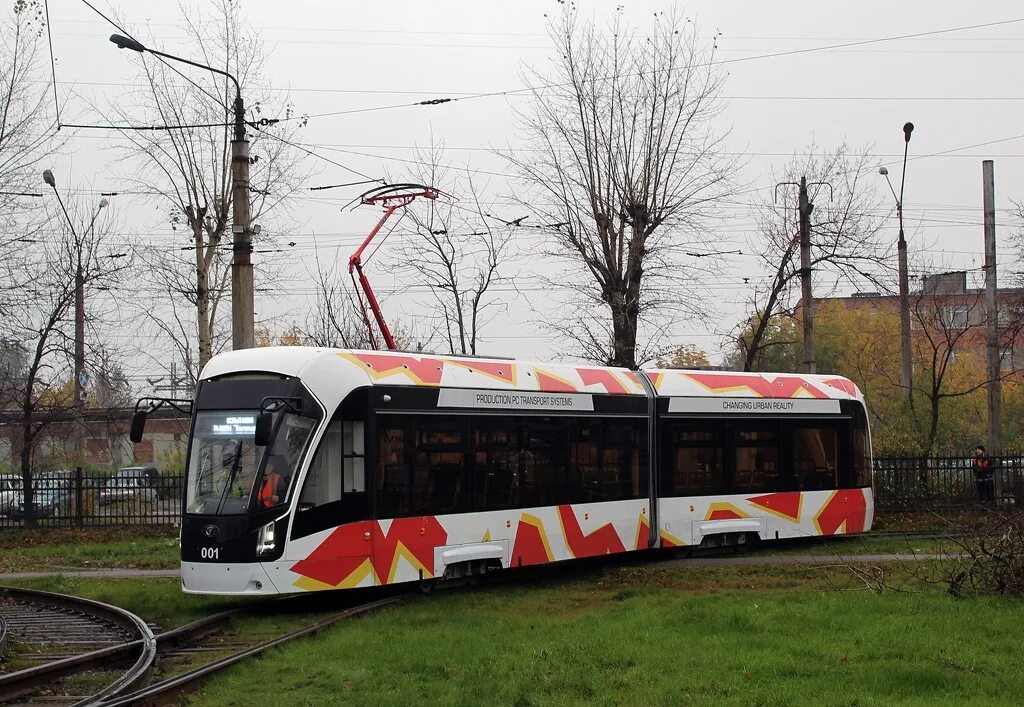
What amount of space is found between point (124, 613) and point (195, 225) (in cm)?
Answer: 1948

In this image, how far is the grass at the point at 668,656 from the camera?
29.8 feet

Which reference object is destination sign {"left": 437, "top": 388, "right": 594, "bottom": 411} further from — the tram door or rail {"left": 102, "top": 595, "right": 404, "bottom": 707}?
rail {"left": 102, "top": 595, "right": 404, "bottom": 707}

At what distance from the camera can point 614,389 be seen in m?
19.5

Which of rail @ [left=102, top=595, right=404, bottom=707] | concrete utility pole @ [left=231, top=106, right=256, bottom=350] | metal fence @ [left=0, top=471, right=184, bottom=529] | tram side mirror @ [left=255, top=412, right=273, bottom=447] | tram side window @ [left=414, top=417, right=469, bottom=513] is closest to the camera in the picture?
rail @ [left=102, top=595, right=404, bottom=707]

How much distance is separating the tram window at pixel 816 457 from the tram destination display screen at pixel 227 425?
1138 centimetres

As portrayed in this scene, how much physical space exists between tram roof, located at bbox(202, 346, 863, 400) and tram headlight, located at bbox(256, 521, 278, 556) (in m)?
1.88

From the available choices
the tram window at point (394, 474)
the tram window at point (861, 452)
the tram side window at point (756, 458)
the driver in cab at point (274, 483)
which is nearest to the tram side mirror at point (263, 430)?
the driver in cab at point (274, 483)

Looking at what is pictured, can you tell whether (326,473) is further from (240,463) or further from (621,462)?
(621,462)

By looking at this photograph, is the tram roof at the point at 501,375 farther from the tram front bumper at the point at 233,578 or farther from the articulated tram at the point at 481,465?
the tram front bumper at the point at 233,578

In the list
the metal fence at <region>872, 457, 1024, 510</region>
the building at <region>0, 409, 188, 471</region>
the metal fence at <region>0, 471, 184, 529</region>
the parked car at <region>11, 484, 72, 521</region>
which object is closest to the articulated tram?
the metal fence at <region>872, 457, 1024, 510</region>

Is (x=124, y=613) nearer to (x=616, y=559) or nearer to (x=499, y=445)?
(x=499, y=445)

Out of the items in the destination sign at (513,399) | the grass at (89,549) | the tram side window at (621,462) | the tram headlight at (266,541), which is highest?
the destination sign at (513,399)

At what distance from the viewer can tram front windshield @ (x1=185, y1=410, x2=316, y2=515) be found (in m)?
14.2

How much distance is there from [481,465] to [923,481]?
1590cm
